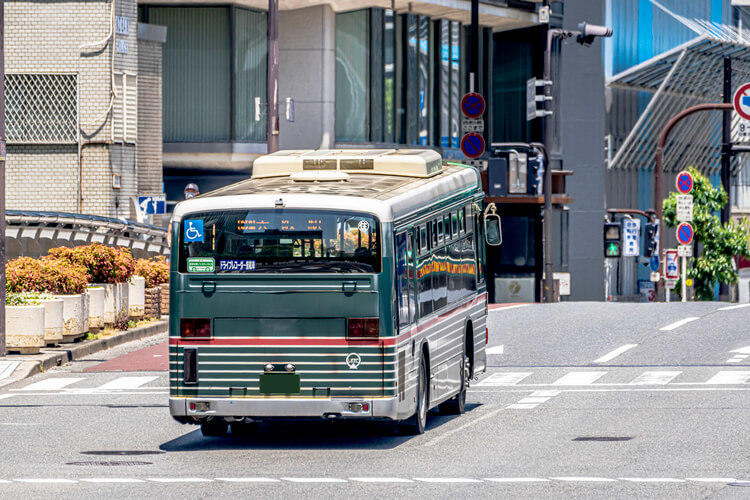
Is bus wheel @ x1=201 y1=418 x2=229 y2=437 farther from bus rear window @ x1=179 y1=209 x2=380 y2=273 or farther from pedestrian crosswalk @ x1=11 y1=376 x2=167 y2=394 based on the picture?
pedestrian crosswalk @ x1=11 y1=376 x2=167 y2=394

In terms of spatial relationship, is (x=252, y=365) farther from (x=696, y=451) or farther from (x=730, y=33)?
(x=730, y=33)

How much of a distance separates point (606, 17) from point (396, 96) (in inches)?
779

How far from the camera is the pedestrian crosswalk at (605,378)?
21.6m

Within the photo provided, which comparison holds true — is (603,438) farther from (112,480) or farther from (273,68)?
(273,68)

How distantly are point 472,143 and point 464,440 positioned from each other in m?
17.2

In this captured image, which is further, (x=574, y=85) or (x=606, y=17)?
(x=606, y=17)

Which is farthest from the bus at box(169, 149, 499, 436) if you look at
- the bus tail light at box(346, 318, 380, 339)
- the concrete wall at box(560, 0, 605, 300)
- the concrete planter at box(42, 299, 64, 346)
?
the concrete wall at box(560, 0, 605, 300)

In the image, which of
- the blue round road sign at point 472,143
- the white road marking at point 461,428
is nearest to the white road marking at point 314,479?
the white road marking at point 461,428

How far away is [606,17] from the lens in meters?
68.1

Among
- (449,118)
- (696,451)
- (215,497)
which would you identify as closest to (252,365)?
(215,497)

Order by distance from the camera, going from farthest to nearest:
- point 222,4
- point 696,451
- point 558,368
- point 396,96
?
1. point 396,96
2. point 222,4
3. point 558,368
4. point 696,451

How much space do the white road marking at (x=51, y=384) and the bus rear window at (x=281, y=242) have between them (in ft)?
23.2

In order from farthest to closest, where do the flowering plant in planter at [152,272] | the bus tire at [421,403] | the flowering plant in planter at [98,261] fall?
the flowering plant in planter at [152,272]
the flowering plant in planter at [98,261]
the bus tire at [421,403]

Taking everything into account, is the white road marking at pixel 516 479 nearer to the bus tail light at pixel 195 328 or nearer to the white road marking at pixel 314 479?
the white road marking at pixel 314 479
